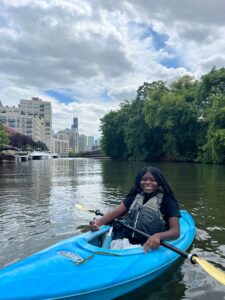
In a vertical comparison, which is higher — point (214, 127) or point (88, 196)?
point (214, 127)

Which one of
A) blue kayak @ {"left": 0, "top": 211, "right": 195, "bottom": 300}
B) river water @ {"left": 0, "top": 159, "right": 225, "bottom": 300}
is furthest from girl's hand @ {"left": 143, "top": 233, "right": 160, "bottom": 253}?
river water @ {"left": 0, "top": 159, "right": 225, "bottom": 300}

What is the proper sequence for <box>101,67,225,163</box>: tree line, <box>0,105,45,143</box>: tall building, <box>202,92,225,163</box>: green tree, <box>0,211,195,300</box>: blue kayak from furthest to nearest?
<box>0,105,45,143</box>: tall building → <box>101,67,225,163</box>: tree line → <box>202,92,225,163</box>: green tree → <box>0,211,195,300</box>: blue kayak

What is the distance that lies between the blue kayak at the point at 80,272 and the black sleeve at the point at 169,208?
22.4 inches

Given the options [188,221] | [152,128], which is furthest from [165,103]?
[188,221]

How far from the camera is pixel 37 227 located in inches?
339

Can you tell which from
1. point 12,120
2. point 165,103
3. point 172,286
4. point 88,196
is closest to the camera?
point 172,286

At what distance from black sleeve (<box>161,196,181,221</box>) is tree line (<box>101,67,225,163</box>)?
32.6m

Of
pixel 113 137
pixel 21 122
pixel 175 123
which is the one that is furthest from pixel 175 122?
pixel 21 122

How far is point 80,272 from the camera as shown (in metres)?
3.97

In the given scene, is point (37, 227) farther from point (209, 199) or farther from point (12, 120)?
point (12, 120)

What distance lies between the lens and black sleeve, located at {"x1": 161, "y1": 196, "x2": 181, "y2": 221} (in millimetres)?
5238

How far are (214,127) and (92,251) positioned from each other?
1435 inches

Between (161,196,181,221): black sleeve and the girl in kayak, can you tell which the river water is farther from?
(161,196,181,221): black sleeve

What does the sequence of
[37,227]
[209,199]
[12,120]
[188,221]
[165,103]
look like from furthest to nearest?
[12,120] → [165,103] → [209,199] → [37,227] → [188,221]
